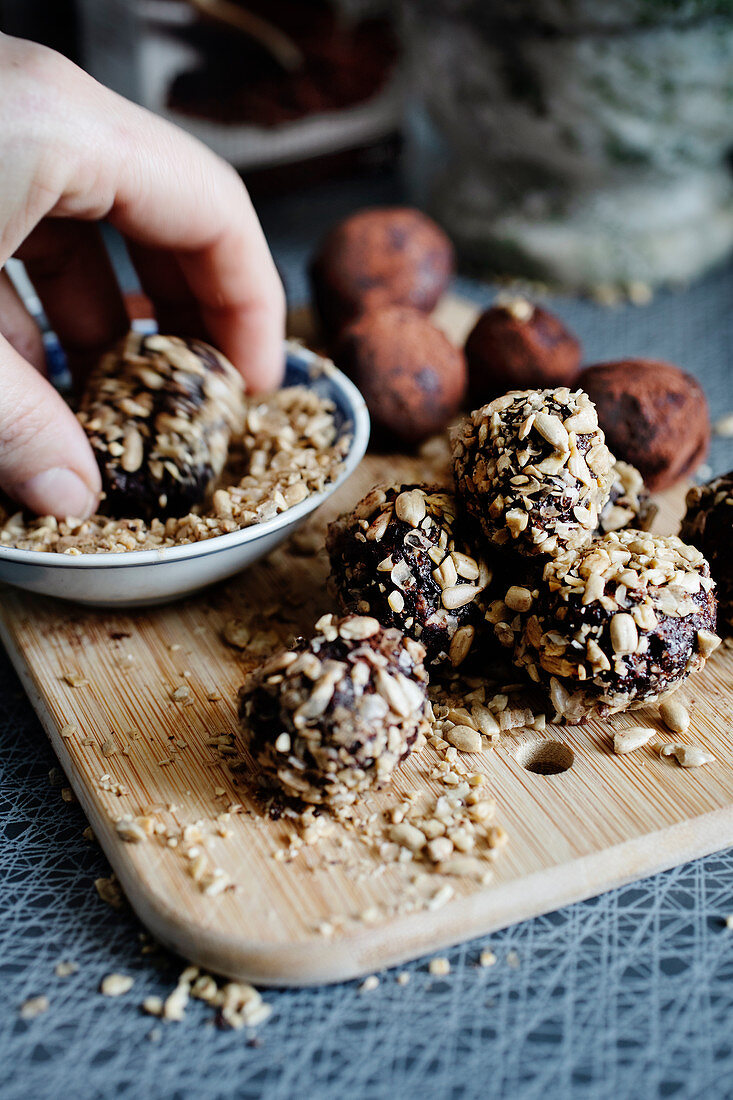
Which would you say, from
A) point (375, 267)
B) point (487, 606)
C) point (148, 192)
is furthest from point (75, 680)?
point (375, 267)

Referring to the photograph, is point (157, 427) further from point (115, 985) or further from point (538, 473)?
point (115, 985)

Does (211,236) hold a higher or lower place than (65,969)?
higher

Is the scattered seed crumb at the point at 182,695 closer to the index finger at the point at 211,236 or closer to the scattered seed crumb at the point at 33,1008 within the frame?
the scattered seed crumb at the point at 33,1008

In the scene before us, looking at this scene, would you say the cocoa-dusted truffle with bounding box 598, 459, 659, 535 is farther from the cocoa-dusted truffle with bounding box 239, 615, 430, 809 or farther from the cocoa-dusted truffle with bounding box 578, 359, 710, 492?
the cocoa-dusted truffle with bounding box 239, 615, 430, 809

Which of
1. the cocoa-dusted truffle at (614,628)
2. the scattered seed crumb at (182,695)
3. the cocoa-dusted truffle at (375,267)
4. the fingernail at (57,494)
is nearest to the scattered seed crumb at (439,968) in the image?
the cocoa-dusted truffle at (614,628)

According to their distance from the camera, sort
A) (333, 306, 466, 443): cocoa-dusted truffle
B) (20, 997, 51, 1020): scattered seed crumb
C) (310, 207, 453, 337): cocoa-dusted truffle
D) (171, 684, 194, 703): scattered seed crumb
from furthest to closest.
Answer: (310, 207, 453, 337): cocoa-dusted truffle < (333, 306, 466, 443): cocoa-dusted truffle < (171, 684, 194, 703): scattered seed crumb < (20, 997, 51, 1020): scattered seed crumb

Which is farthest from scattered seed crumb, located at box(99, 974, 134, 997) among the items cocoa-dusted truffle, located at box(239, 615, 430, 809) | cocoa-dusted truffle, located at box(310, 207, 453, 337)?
cocoa-dusted truffle, located at box(310, 207, 453, 337)

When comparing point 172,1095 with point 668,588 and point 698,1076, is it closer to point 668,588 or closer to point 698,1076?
point 698,1076
